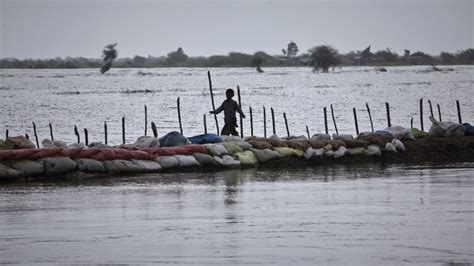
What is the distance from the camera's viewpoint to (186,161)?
19.0 m

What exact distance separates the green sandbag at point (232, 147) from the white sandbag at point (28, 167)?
12.4 feet

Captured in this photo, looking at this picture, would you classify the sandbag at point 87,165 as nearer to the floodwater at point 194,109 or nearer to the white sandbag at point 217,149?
the white sandbag at point 217,149

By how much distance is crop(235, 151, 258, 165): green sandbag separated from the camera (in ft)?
64.4

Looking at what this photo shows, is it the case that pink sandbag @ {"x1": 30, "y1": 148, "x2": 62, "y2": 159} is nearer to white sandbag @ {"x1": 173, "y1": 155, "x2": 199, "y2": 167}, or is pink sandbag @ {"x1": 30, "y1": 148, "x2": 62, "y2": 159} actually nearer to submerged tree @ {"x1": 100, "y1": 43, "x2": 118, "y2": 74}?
white sandbag @ {"x1": 173, "y1": 155, "x2": 199, "y2": 167}

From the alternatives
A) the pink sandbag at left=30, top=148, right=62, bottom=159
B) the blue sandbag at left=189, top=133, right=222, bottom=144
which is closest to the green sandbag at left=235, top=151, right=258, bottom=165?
the blue sandbag at left=189, top=133, right=222, bottom=144

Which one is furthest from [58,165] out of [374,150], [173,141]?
[374,150]

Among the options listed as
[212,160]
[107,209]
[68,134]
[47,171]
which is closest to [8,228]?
[107,209]

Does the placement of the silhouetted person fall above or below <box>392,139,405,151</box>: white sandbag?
above

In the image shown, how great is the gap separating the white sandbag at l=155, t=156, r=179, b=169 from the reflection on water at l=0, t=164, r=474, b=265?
0.51 m

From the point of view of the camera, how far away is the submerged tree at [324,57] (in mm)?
137875

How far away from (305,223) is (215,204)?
218 centimetres

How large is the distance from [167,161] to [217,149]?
1.10 m

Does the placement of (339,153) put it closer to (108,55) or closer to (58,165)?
(58,165)

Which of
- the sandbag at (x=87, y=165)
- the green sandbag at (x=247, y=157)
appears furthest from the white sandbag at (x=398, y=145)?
the sandbag at (x=87, y=165)
